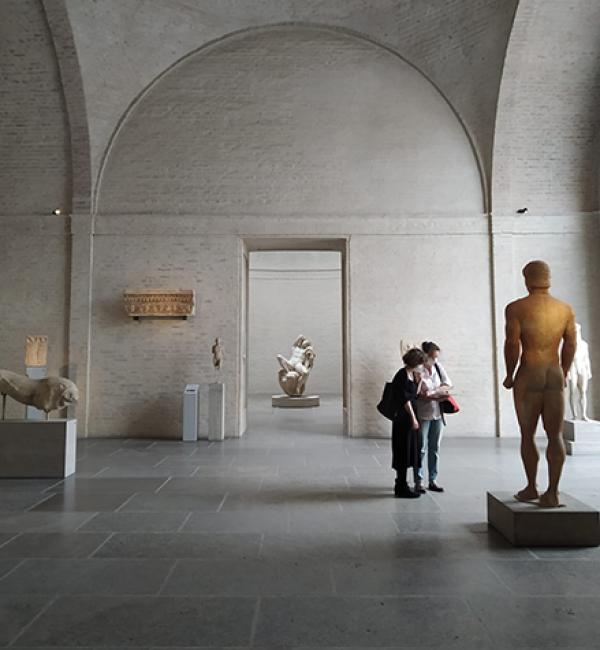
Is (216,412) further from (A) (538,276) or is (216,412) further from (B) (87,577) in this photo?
(A) (538,276)

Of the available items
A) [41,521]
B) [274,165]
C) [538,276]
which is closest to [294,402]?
[274,165]

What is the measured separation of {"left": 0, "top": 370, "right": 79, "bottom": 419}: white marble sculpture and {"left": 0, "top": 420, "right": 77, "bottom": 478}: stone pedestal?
32 centimetres

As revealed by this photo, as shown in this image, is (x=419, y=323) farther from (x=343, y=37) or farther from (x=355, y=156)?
(x=343, y=37)

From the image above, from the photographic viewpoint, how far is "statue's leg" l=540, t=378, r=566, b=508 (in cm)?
443

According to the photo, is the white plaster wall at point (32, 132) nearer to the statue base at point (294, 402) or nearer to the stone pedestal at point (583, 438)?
the statue base at point (294, 402)

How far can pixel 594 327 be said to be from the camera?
428 inches

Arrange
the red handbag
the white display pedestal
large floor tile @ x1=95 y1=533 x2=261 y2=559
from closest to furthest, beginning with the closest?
large floor tile @ x1=95 y1=533 x2=261 y2=559 < the red handbag < the white display pedestal

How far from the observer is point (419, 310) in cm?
1089

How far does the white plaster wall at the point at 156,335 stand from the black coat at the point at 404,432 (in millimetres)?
5361

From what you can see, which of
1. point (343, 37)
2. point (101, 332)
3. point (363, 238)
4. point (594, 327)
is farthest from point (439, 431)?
point (343, 37)

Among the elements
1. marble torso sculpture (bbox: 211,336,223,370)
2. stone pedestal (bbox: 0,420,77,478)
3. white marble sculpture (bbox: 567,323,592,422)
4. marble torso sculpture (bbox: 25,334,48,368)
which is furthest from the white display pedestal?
white marble sculpture (bbox: 567,323,592,422)

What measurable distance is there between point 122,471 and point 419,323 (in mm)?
6362

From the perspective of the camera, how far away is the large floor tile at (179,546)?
4.21 meters

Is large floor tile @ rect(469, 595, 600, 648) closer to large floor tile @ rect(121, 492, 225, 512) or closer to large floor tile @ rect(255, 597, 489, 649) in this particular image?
large floor tile @ rect(255, 597, 489, 649)
